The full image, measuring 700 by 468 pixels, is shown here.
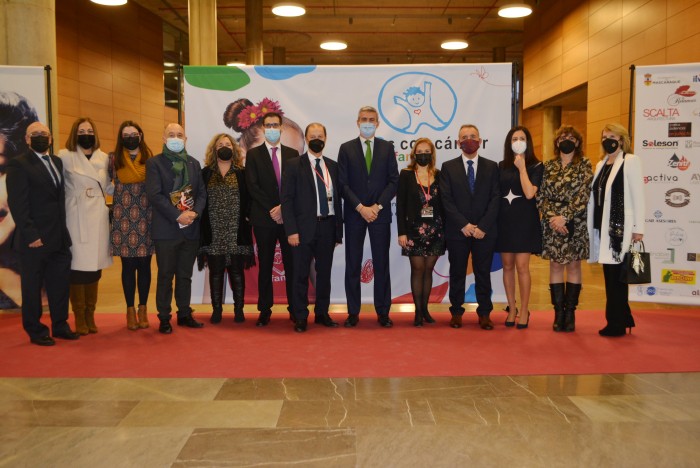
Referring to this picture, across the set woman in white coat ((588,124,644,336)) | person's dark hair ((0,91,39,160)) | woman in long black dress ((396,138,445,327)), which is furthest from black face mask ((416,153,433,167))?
person's dark hair ((0,91,39,160))

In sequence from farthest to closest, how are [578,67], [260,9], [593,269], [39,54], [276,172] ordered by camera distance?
[260,9], [578,67], [593,269], [39,54], [276,172]

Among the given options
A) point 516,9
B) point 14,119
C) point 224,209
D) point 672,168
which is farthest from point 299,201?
point 516,9

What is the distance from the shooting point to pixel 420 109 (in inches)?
211

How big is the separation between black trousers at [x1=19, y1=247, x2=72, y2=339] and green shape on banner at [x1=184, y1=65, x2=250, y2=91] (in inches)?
72.4

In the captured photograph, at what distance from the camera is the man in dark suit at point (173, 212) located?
455 centimetres

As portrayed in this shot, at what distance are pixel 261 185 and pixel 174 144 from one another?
722 millimetres

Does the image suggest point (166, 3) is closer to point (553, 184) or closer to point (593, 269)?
point (593, 269)

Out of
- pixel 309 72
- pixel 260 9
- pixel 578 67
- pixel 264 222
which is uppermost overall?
pixel 260 9

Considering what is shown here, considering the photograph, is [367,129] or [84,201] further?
[367,129]

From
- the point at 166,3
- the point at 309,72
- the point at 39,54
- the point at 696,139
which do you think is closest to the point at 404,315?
the point at 309,72

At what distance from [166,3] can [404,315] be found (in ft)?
32.3

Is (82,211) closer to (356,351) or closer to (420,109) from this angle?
(356,351)

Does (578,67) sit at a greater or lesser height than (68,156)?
greater

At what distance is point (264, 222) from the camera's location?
4.78 m
